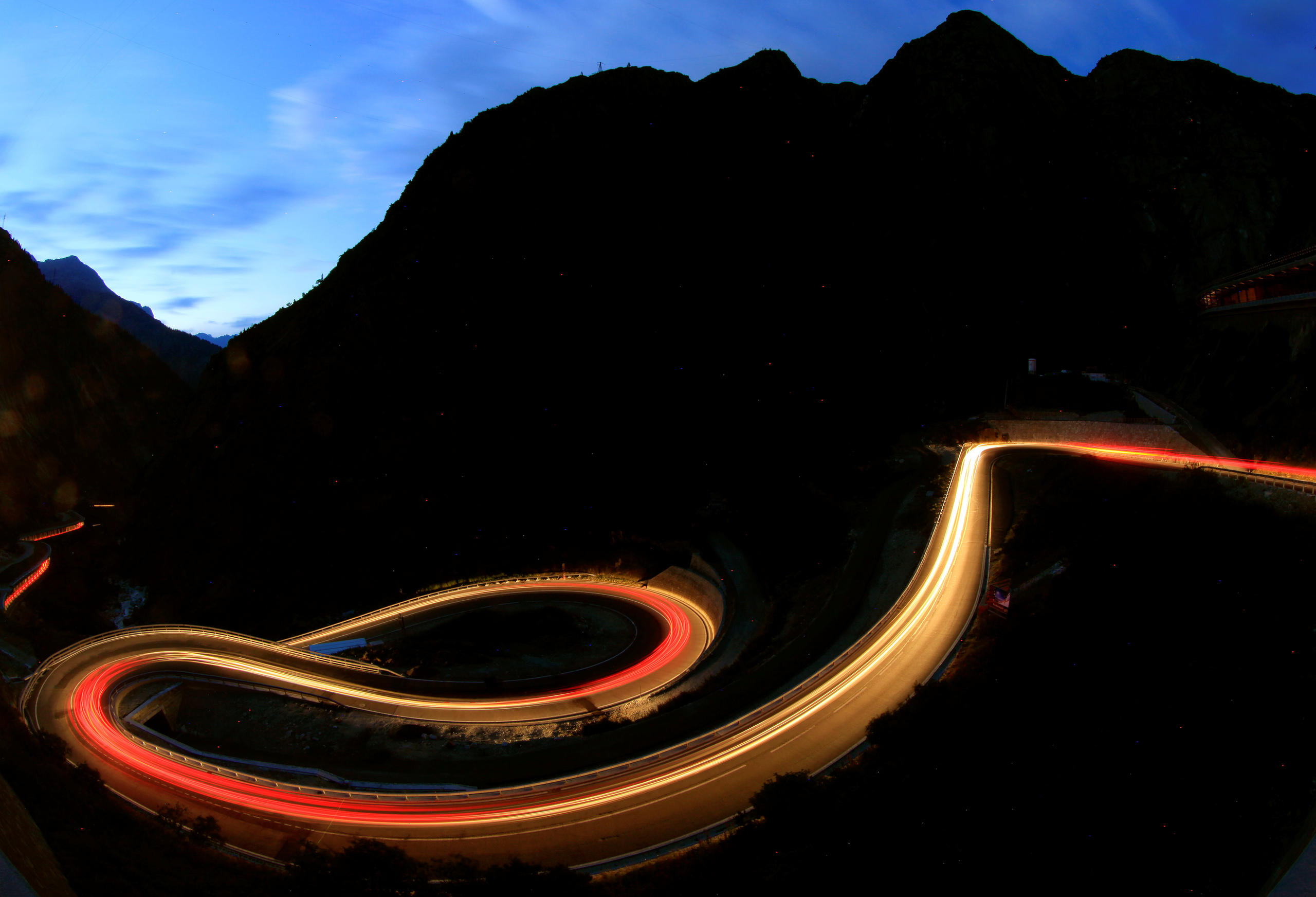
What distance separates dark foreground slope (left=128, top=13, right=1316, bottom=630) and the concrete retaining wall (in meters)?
9.11

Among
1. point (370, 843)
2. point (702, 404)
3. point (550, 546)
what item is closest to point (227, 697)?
point (370, 843)

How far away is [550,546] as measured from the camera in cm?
5472

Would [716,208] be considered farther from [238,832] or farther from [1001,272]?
[238,832]

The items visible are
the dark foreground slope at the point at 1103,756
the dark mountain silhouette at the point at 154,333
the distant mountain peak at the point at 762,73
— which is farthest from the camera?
the dark mountain silhouette at the point at 154,333

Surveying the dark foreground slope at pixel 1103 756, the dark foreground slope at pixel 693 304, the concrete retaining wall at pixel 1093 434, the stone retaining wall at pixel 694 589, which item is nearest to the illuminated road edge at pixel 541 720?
the concrete retaining wall at pixel 1093 434

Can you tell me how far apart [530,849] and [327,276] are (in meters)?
83.7

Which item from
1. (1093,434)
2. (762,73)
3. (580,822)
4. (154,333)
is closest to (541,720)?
(580,822)

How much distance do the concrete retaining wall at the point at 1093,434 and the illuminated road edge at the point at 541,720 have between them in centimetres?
113

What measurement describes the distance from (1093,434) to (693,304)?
48.7 meters

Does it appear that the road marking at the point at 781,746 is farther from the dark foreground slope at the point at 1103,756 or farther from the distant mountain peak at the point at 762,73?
the distant mountain peak at the point at 762,73

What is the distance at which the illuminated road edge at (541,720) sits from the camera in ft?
46.1

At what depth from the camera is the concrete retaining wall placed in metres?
27.2

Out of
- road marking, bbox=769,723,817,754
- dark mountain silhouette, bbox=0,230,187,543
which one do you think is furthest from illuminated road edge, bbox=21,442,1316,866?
dark mountain silhouette, bbox=0,230,187,543

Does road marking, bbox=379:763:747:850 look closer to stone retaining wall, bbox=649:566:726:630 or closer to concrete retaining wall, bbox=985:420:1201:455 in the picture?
stone retaining wall, bbox=649:566:726:630
